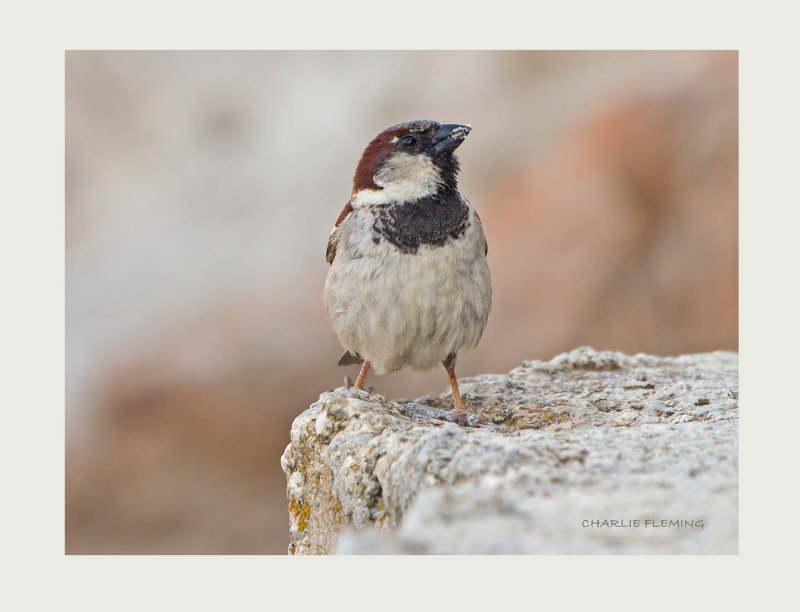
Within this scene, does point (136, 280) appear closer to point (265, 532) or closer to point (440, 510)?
point (265, 532)

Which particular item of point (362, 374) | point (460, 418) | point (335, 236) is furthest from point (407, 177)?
point (460, 418)

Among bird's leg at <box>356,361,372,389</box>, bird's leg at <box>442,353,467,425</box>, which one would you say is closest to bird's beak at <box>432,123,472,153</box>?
bird's leg at <box>442,353,467,425</box>

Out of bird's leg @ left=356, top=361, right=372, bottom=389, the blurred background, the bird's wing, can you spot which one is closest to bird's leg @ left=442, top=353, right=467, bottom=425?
bird's leg @ left=356, top=361, right=372, bottom=389

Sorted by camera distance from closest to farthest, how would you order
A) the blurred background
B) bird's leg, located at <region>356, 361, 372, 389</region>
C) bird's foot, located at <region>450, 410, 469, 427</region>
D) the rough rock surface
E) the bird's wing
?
the rough rock surface → bird's foot, located at <region>450, 410, 469, 427</region> → the bird's wing → bird's leg, located at <region>356, 361, 372, 389</region> → the blurred background

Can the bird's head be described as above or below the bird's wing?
above

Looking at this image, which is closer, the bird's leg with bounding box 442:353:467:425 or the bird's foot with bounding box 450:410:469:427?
the bird's foot with bounding box 450:410:469:427

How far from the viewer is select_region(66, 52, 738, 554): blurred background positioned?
952cm

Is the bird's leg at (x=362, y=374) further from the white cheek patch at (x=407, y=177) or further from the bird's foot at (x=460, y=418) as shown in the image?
the white cheek patch at (x=407, y=177)

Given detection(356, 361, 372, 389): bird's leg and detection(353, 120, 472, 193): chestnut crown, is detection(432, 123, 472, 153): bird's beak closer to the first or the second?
detection(353, 120, 472, 193): chestnut crown

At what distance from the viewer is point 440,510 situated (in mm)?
2570

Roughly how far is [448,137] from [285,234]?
6802 mm

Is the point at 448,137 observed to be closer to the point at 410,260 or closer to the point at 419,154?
the point at 419,154

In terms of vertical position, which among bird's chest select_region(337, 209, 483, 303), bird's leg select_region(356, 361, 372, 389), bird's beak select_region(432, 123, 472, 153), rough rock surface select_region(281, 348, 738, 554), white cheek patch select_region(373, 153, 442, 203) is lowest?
rough rock surface select_region(281, 348, 738, 554)

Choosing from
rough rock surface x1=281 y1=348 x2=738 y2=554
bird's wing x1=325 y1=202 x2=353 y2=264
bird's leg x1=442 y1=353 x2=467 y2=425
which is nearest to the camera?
rough rock surface x1=281 y1=348 x2=738 y2=554
